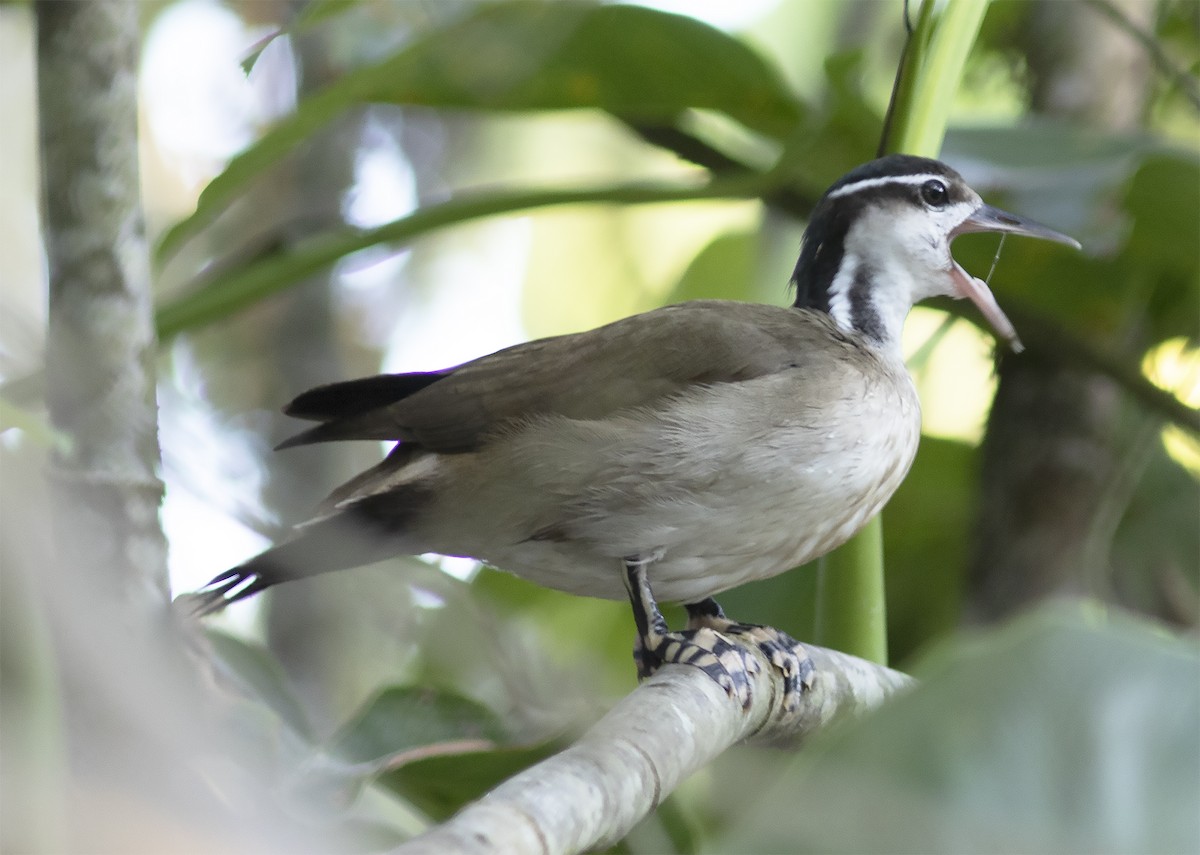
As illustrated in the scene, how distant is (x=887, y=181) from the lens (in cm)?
197

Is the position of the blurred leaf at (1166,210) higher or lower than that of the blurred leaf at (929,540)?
higher

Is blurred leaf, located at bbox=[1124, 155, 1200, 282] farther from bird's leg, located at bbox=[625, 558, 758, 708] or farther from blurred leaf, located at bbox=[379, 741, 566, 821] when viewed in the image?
blurred leaf, located at bbox=[379, 741, 566, 821]

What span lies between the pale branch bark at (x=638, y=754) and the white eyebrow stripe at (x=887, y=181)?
0.73 m

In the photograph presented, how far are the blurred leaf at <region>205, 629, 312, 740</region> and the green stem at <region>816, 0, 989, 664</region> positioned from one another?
0.81m

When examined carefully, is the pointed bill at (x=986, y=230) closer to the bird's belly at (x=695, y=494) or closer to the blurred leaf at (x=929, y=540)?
the bird's belly at (x=695, y=494)

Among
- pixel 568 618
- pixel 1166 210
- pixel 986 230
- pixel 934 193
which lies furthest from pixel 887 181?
pixel 568 618

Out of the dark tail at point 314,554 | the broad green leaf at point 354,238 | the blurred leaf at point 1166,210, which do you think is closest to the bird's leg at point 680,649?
the dark tail at point 314,554

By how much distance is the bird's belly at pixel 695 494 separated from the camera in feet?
5.78

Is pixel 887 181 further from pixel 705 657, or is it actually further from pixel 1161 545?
pixel 1161 545

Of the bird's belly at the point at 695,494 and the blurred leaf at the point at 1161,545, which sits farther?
the blurred leaf at the point at 1161,545

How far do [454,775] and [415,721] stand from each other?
96 millimetres

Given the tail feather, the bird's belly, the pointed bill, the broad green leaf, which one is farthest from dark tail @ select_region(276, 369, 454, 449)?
the pointed bill

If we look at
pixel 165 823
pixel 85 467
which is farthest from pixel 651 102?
pixel 165 823

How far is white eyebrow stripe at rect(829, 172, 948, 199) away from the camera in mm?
1953
